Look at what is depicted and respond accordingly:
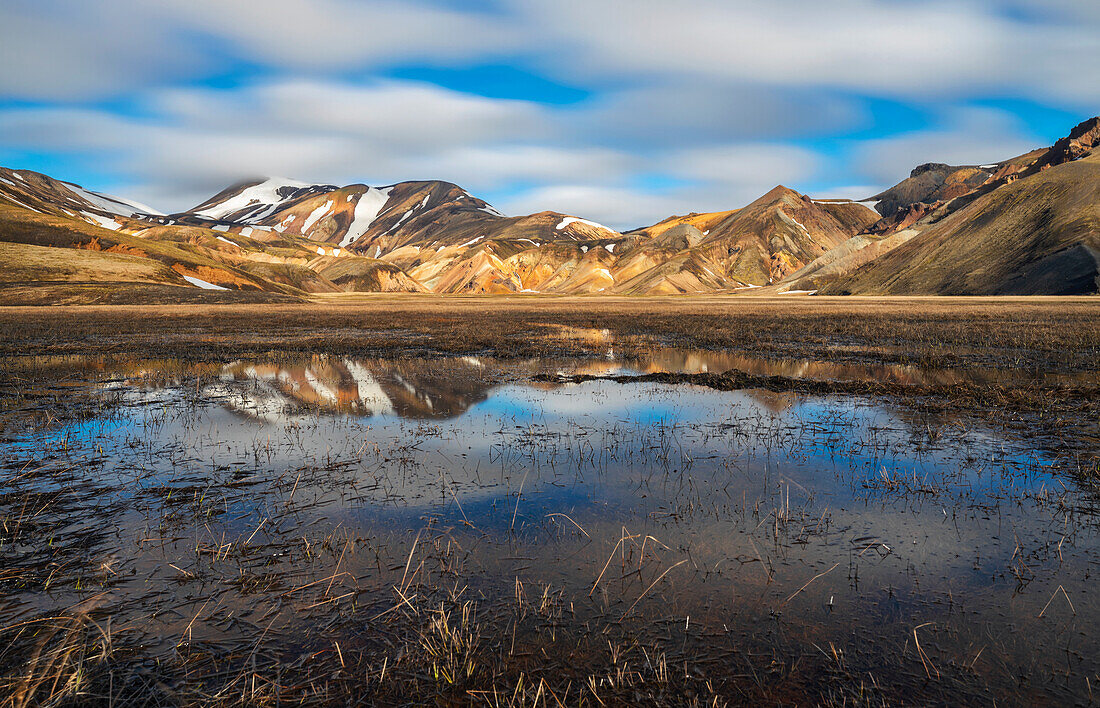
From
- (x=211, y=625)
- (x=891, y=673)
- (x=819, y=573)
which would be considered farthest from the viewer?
(x=819, y=573)

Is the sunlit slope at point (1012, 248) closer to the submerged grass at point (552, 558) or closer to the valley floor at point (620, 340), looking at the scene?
the valley floor at point (620, 340)

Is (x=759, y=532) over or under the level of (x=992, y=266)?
under

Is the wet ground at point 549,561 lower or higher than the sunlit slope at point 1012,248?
lower

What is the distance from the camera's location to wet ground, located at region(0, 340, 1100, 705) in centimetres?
387

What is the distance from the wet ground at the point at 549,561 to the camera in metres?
3.87

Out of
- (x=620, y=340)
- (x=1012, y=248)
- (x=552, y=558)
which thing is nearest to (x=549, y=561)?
(x=552, y=558)

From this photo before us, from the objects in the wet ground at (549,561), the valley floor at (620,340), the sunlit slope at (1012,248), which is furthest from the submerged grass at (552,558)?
Answer: the sunlit slope at (1012,248)

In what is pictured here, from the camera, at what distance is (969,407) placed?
38.7ft

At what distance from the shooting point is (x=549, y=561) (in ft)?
17.8

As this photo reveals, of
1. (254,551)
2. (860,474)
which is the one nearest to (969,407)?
(860,474)

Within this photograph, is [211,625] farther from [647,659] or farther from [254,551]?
[647,659]

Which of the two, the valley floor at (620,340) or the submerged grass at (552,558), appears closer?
the submerged grass at (552,558)

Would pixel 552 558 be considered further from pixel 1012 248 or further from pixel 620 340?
pixel 1012 248

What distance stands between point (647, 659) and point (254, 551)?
3963 mm
